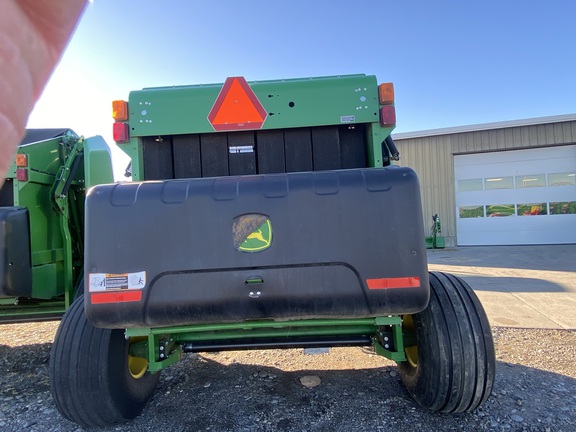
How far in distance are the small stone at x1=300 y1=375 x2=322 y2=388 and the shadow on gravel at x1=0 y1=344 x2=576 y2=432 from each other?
44 mm

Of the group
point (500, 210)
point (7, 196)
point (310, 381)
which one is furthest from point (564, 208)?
point (7, 196)

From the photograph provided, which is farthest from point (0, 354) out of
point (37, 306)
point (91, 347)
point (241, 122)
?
point (241, 122)

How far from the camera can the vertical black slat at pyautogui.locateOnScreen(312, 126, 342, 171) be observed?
2.43 m

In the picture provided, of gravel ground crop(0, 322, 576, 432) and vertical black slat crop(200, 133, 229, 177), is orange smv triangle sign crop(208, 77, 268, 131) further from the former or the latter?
gravel ground crop(0, 322, 576, 432)

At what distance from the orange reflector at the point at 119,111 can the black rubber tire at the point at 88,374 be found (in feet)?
4.31

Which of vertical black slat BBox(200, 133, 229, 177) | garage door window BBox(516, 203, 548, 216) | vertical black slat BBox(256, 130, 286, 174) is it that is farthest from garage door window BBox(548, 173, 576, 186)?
vertical black slat BBox(200, 133, 229, 177)

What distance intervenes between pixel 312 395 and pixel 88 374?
158 cm

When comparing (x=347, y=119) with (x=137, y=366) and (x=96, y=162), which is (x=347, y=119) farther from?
(x=96, y=162)

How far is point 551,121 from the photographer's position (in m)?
12.5

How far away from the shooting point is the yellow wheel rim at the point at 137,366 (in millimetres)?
2470

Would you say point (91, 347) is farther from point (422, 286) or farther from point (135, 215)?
point (422, 286)

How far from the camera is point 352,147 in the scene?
244 cm

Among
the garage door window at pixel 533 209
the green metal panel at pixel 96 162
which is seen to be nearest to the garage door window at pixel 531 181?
the garage door window at pixel 533 209

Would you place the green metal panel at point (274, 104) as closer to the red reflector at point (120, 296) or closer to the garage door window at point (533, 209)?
the red reflector at point (120, 296)
